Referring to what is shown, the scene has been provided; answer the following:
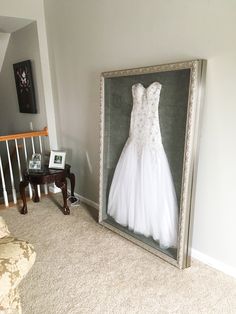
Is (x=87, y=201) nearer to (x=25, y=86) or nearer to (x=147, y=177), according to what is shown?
(x=147, y=177)

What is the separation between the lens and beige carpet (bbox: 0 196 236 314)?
1.68m

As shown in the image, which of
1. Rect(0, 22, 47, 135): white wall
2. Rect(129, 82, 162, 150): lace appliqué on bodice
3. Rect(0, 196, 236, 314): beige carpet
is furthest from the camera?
Rect(0, 22, 47, 135): white wall

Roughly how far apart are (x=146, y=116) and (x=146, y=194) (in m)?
0.63

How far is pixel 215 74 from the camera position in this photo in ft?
5.74

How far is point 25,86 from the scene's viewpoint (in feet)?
11.5

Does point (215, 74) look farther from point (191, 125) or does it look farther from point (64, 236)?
point (64, 236)

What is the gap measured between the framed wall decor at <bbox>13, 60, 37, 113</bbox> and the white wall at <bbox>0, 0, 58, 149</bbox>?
0.26 meters

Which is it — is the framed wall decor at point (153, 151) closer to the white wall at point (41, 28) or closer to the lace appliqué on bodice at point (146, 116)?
the lace appliqué on bodice at point (146, 116)

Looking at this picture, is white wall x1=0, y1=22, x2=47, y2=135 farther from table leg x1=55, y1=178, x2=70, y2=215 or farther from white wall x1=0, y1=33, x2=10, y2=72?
table leg x1=55, y1=178, x2=70, y2=215

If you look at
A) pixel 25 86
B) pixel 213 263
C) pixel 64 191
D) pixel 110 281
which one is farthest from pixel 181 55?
pixel 25 86

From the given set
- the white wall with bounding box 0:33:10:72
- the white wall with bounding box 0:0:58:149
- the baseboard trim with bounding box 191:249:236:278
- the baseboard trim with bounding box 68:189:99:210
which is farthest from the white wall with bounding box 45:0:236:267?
the white wall with bounding box 0:33:10:72

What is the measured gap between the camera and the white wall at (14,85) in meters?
3.27

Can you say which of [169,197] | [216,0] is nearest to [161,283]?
[169,197]

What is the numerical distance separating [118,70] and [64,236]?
1569 millimetres
